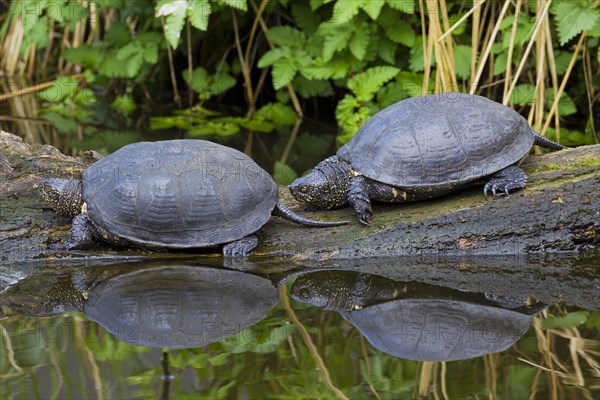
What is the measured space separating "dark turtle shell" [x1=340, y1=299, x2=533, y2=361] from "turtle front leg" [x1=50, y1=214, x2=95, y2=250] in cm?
162

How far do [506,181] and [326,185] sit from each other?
3.38ft

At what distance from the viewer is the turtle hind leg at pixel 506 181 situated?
468 centimetres

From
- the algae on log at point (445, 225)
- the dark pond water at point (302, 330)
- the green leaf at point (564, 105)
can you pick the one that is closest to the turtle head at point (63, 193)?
the algae on log at point (445, 225)

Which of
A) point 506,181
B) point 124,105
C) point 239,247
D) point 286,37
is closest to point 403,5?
point 286,37

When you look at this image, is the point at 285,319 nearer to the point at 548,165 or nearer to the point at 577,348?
the point at 577,348

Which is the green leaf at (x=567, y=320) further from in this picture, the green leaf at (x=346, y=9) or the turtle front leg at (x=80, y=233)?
the green leaf at (x=346, y=9)

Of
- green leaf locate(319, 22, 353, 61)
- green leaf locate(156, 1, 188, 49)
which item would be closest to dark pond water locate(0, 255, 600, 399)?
green leaf locate(156, 1, 188, 49)

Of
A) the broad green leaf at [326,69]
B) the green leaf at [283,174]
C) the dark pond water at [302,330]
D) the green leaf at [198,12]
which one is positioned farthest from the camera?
the broad green leaf at [326,69]

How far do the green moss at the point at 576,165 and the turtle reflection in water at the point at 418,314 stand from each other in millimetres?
1086

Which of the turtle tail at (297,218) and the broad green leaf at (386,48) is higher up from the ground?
the broad green leaf at (386,48)

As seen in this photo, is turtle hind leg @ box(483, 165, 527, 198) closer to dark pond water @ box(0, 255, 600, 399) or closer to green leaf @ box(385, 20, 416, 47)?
dark pond water @ box(0, 255, 600, 399)

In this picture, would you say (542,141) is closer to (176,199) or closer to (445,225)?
(445,225)

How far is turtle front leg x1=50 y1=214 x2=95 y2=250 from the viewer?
15.5 ft

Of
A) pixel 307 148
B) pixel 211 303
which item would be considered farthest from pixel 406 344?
pixel 307 148
